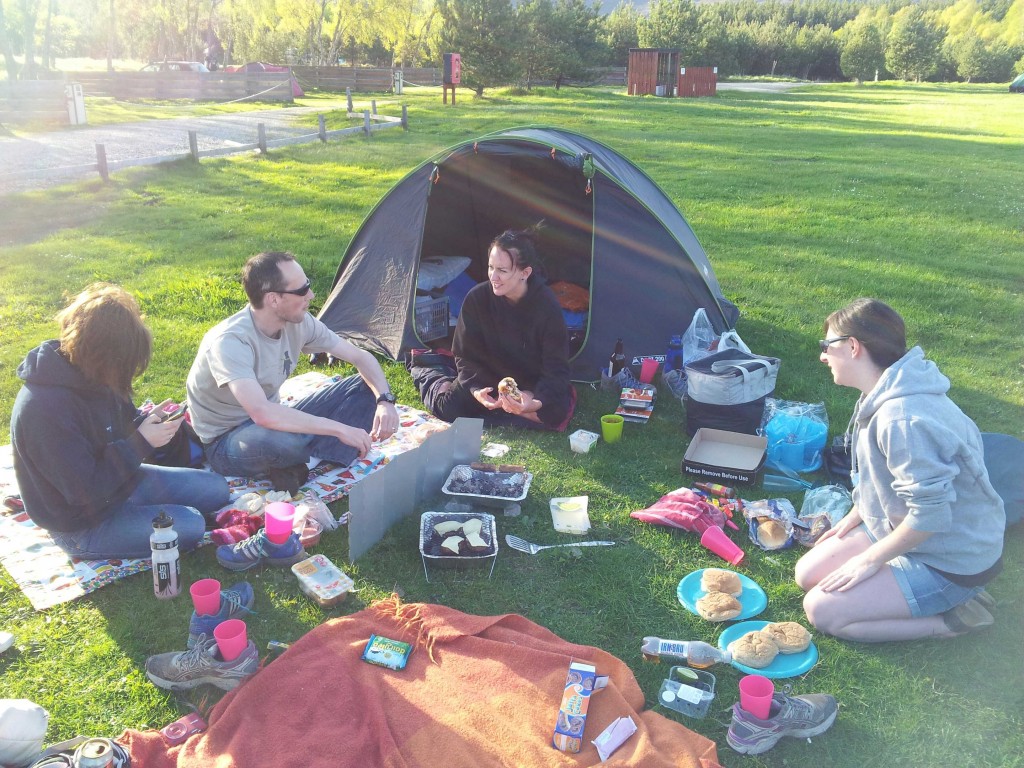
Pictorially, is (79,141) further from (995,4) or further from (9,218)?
(995,4)

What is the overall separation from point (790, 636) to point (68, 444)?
317 centimetres

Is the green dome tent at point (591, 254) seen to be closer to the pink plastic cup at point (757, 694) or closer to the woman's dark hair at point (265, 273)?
the woman's dark hair at point (265, 273)

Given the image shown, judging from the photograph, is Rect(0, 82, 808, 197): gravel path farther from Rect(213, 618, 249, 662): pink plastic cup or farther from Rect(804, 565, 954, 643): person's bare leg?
Rect(804, 565, 954, 643): person's bare leg

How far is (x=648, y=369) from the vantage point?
219 inches

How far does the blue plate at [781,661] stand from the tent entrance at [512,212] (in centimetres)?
331

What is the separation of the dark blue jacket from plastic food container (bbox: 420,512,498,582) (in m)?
1.35

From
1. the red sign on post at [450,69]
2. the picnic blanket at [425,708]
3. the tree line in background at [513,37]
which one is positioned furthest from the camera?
the tree line in background at [513,37]

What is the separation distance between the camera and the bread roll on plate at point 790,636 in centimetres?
312

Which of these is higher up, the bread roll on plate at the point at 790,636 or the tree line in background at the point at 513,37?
the tree line in background at the point at 513,37

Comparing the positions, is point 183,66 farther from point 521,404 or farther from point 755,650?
point 755,650

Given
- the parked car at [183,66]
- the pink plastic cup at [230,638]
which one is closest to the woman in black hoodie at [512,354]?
the pink plastic cup at [230,638]

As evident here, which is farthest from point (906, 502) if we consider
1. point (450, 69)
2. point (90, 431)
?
point (450, 69)

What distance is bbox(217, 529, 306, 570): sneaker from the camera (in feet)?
11.9

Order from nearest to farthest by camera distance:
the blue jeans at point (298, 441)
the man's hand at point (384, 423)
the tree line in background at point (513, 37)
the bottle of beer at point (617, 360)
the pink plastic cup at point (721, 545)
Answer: the pink plastic cup at point (721, 545) < the blue jeans at point (298, 441) < the man's hand at point (384, 423) < the bottle of beer at point (617, 360) < the tree line in background at point (513, 37)
